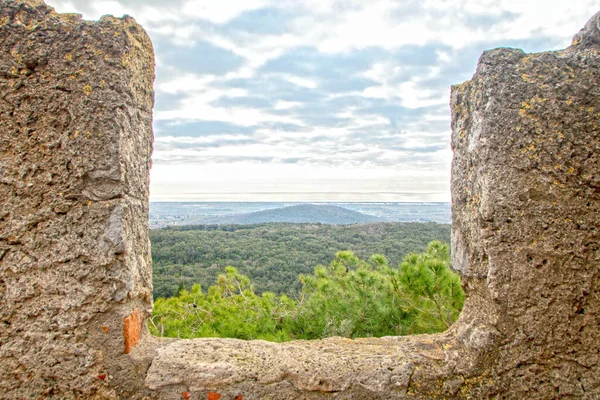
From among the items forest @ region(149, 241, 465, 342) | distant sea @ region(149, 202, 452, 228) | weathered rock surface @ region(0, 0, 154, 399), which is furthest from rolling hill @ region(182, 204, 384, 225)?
weathered rock surface @ region(0, 0, 154, 399)

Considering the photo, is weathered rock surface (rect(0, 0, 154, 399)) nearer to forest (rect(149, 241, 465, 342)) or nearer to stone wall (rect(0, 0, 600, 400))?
stone wall (rect(0, 0, 600, 400))

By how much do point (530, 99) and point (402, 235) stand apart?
15.2m

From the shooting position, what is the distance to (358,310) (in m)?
3.79

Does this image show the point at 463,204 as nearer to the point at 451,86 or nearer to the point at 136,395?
the point at 451,86

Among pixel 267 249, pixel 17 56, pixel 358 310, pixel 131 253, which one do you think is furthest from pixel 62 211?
pixel 267 249

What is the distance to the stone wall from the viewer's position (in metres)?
1.82

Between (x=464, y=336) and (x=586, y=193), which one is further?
(x=464, y=336)

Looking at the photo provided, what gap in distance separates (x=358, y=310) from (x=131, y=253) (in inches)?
96.1

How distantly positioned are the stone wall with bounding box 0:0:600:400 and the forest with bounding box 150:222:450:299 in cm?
801

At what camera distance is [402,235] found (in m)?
16.7

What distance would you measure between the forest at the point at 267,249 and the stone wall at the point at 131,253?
8008 mm

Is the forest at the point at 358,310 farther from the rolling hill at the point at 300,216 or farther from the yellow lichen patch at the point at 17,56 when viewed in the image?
the rolling hill at the point at 300,216

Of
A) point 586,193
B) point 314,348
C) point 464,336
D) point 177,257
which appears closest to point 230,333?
point 314,348

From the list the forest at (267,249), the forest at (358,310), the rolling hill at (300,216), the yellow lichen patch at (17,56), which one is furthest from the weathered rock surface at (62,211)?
the rolling hill at (300,216)
